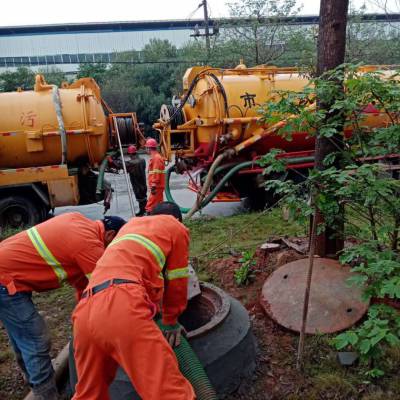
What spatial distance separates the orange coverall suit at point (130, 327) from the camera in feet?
6.73

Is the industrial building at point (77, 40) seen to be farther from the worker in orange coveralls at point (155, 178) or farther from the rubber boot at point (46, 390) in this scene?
the rubber boot at point (46, 390)

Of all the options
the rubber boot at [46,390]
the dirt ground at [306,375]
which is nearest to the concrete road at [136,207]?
the dirt ground at [306,375]

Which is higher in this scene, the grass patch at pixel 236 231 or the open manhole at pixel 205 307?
the open manhole at pixel 205 307

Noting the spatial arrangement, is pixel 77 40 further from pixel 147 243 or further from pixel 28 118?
pixel 147 243

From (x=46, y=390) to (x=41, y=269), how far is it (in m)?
0.87

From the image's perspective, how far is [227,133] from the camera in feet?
26.5

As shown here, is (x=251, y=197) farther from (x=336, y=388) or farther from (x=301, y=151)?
(x=336, y=388)

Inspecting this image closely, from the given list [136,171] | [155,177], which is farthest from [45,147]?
[155,177]

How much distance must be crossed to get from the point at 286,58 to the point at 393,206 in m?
18.5

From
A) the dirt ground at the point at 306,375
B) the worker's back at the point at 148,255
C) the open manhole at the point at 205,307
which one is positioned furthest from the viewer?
the open manhole at the point at 205,307

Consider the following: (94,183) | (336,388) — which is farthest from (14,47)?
(336,388)

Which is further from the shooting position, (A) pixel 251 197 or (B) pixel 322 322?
(A) pixel 251 197

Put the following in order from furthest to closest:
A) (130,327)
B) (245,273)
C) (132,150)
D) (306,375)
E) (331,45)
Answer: (132,150), (245,273), (331,45), (306,375), (130,327)

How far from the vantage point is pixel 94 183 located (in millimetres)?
8805
